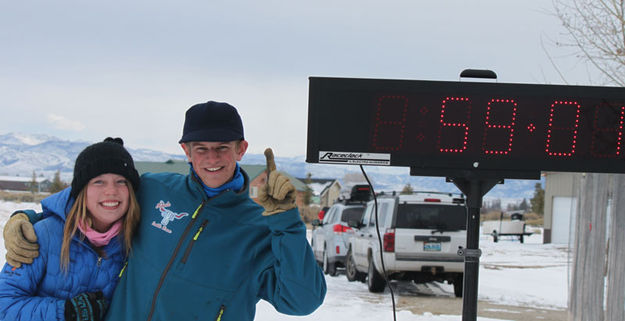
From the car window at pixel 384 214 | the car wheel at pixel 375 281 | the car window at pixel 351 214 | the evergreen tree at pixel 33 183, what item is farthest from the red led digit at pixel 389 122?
the evergreen tree at pixel 33 183

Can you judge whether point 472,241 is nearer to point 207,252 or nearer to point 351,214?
point 207,252

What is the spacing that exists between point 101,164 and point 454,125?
2014mm

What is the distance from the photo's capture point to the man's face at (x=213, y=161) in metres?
3.24

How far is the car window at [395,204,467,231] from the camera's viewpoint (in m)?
11.2

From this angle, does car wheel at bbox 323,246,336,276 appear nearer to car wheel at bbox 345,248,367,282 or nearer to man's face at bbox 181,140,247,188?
car wheel at bbox 345,248,367,282

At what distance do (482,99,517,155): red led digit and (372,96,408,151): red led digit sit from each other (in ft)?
1.63

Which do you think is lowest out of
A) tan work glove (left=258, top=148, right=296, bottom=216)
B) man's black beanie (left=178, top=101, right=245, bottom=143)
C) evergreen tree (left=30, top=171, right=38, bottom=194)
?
evergreen tree (left=30, top=171, right=38, bottom=194)

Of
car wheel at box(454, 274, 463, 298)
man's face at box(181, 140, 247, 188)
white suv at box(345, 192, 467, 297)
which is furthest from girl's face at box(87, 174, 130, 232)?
car wheel at box(454, 274, 463, 298)

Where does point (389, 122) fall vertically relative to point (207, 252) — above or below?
above

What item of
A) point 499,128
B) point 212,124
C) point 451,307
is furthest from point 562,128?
point 451,307

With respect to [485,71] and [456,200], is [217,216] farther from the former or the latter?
[456,200]

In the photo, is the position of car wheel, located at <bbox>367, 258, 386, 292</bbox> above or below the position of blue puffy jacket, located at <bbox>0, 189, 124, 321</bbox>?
below

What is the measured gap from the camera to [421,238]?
36.3 ft

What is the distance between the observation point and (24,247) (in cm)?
301
